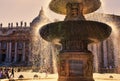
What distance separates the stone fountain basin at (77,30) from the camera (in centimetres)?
802

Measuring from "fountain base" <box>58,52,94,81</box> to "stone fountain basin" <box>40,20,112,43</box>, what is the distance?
553 mm

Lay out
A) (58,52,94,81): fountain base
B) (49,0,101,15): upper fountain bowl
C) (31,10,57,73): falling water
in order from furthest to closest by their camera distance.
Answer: (31,10,57,73): falling water < (49,0,101,15): upper fountain bowl < (58,52,94,81): fountain base

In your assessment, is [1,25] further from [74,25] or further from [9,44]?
[74,25]

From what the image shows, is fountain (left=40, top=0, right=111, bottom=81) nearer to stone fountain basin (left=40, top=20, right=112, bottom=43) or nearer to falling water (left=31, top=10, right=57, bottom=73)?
stone fountain basin (left=40, top=20, right=112, bottom=43)

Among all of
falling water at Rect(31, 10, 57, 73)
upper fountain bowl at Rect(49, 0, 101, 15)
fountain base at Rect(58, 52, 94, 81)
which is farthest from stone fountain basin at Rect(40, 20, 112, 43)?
falling water at Rect(31, 10, 57, 73)

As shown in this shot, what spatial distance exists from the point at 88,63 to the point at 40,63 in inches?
1583

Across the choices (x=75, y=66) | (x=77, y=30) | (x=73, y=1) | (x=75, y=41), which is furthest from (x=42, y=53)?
(x=77, y=30)

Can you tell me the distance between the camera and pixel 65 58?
8.27m

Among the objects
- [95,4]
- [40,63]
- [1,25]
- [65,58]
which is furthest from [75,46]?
[1,25]

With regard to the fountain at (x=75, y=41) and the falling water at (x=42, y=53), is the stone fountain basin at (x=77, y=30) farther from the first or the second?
the falling water at (x=42, y=53)

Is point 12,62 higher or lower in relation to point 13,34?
lower

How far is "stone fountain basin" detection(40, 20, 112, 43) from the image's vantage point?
8023 mm

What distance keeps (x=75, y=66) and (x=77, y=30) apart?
1.12 metres

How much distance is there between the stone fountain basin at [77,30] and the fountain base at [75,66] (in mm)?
553
